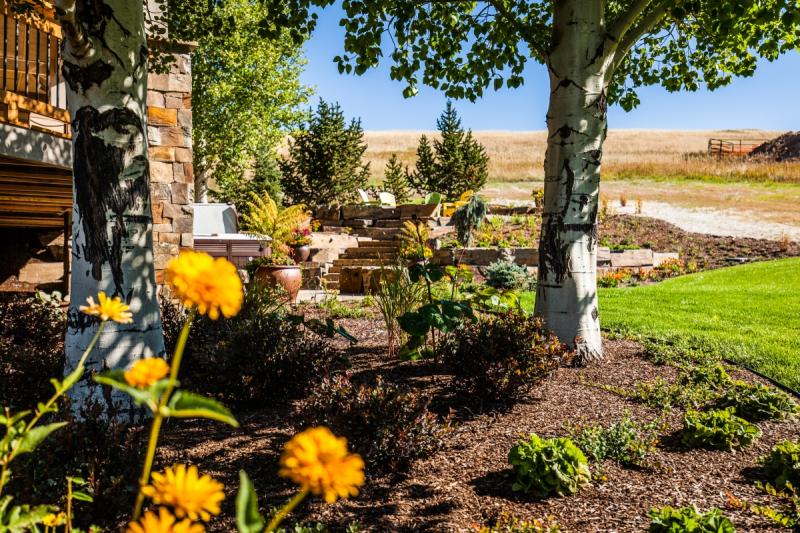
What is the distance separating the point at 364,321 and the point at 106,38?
4534 millimetres

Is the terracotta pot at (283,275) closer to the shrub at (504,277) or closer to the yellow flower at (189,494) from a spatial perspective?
the shrub at (504,277)

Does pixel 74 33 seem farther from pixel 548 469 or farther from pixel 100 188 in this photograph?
pixel 548 469

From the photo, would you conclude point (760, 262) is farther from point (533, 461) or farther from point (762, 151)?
point (762, 151)

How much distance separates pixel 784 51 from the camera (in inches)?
261

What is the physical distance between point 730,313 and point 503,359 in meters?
5.44

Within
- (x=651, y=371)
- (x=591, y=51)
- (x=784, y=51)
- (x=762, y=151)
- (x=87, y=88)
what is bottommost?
(x=651, y=371)

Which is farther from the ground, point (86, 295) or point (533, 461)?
point (86, 295)

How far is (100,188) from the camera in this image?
11.0 ft

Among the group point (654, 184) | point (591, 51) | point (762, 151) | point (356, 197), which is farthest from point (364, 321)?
point (762, 151)

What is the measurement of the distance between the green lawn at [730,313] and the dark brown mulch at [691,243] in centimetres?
175

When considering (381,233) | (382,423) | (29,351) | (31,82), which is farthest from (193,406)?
(381,233)

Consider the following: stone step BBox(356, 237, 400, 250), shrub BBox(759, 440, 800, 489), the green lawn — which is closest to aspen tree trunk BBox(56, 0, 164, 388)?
shrub BBox(759, 440, 800, 489)

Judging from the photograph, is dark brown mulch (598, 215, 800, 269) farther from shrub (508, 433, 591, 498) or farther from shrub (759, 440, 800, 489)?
shrub (508, 433, 591, 498)

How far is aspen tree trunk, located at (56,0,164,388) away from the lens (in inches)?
130
